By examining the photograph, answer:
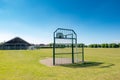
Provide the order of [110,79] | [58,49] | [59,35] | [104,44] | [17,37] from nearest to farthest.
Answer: [110,79] < [59,35] < [58,49] < [17,37] < [104,44]

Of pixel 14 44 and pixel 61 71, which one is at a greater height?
pixel 14 44

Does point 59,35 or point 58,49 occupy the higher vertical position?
point 59,35

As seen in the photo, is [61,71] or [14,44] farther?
[14,44]

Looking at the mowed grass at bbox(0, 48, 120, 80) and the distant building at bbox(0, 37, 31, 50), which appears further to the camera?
the distant building at bbox(0, 37, 31, 50)

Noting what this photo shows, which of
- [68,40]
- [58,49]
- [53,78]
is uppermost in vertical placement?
[68,40]

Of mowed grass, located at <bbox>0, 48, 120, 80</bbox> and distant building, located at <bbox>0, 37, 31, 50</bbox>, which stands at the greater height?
distant building, located at <bbox>0, 37, 31, 50</bbox>

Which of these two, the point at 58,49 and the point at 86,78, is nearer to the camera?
the point at 86,78

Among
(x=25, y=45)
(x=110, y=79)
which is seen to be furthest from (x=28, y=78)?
(x=25, y=45)

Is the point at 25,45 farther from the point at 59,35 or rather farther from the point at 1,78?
the point at 1,78

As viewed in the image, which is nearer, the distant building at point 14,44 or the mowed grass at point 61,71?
the mowed grass at point 61,71

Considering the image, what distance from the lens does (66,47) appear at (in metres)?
15.2

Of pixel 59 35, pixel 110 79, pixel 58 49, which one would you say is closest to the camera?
pixel 110 79

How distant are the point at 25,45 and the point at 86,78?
5821 centimetres

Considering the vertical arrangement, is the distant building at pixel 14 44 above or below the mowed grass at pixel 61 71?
above
